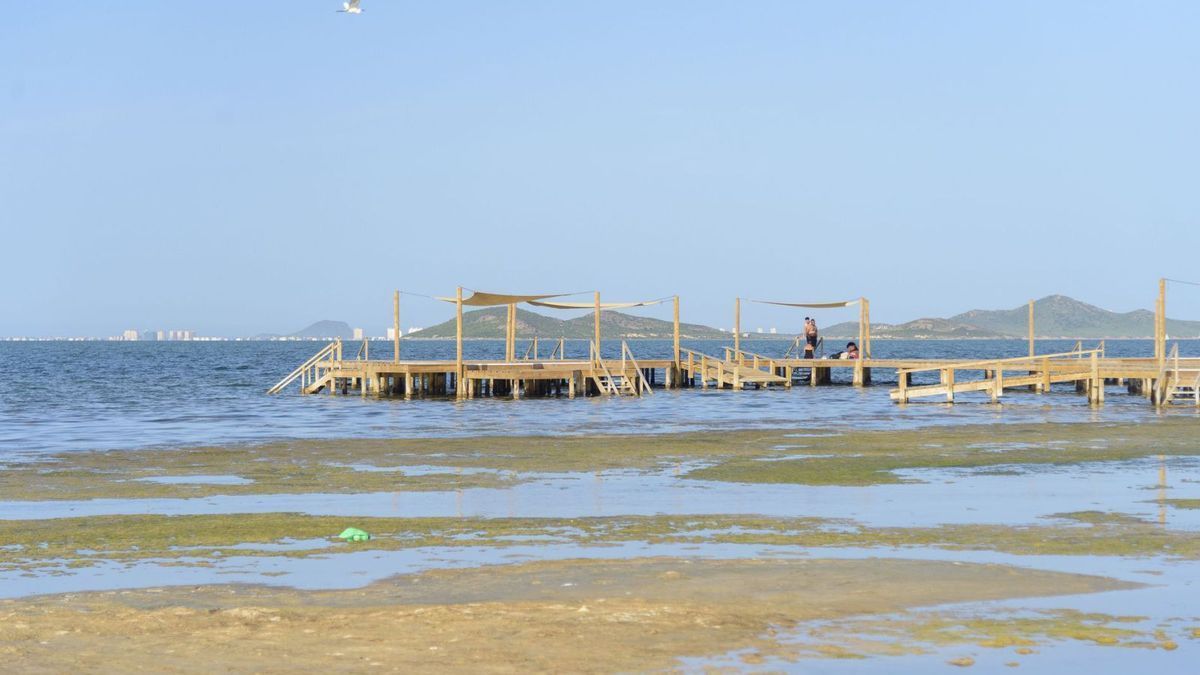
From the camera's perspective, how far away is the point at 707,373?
174 ft

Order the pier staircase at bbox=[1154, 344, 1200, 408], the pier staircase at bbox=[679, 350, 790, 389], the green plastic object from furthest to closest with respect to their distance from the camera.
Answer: the pier staircase at bbox=[679, 350, 790, 389]
the pier staircase at bbox=[1154, 344, 1200, 408]
the green plastic object

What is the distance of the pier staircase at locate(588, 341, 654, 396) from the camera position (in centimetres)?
4656

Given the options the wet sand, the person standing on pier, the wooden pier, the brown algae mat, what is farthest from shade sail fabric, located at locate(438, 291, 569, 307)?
the brown algae mat

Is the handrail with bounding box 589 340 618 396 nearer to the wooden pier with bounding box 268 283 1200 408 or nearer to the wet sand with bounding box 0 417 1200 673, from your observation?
the wooden pier with bounding box 268 283 1200 408

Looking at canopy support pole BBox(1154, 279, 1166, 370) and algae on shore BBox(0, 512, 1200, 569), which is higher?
canopy support pole BBox(1154, 279, 1166, 370)

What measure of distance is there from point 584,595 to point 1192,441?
18.3 m

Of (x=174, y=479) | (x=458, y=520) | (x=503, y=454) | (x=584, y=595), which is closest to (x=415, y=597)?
(x=584, y=595)

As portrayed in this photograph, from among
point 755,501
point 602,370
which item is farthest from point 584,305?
point 755,501

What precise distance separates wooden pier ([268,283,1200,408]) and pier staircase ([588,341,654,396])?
5 cm

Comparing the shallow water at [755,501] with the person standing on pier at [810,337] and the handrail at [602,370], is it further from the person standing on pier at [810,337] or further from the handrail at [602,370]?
the person standing on pier at [810,337]

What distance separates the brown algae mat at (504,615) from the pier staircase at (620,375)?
34.7m

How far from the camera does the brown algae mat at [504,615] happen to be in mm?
8414

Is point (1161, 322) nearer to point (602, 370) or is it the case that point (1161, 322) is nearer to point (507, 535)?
point (602, 370)

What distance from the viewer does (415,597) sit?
10.3 meters
